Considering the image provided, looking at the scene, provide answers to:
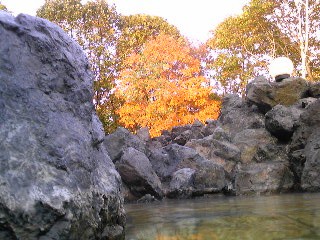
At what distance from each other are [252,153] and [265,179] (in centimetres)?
143

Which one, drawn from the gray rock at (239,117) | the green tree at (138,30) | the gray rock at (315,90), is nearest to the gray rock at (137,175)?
the gray rock at (239,117)

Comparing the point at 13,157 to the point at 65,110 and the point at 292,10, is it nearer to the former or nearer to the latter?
the point at 65,110

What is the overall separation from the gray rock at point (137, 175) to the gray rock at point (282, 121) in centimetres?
386

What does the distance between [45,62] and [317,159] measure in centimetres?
655

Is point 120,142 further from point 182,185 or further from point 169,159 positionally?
point 182,185

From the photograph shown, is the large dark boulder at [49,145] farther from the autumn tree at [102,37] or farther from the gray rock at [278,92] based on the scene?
the autumn tree at [102,37]

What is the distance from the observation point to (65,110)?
3.48m

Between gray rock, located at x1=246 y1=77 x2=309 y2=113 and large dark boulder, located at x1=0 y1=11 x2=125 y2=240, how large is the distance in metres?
9.02

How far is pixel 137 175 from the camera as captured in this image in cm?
850

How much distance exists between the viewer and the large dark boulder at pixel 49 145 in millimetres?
2637

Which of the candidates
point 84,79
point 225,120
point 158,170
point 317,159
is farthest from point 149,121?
point 84,79

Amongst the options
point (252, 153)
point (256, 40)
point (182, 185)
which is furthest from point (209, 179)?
point (256, 40)

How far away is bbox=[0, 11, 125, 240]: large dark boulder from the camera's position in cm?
264

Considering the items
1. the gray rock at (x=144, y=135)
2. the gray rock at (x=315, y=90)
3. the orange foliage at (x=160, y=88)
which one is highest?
the orange foliage at (x=160, y=88)
